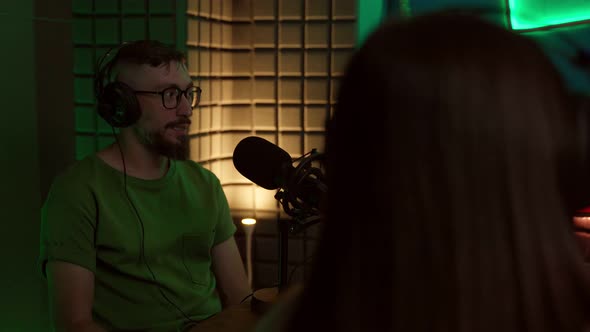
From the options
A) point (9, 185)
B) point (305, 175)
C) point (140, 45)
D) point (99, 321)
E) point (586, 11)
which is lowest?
point (99, 321)

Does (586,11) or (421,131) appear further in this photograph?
(586,11)

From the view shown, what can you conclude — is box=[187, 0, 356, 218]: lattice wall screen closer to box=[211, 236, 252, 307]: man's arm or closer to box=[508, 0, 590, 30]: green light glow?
box=[508, 0, 590, 30]: green light glow

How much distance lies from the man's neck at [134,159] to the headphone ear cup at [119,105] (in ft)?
0.22

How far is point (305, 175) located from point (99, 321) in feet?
2.77

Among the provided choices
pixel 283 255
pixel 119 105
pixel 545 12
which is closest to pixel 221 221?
pixel 119 105

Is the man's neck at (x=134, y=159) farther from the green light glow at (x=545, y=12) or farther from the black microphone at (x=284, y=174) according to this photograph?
the green light glow at (x=545, y=12)

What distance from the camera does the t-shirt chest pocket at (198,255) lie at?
1986 millimetres

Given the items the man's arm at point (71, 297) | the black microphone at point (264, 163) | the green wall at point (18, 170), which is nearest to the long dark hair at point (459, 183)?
the black microphone at point (264, 163)

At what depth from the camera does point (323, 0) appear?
3.22 meters

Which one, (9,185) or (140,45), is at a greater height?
(140,45)

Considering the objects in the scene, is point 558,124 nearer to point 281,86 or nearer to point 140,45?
point 140,45

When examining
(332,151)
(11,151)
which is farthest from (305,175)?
(11,151)

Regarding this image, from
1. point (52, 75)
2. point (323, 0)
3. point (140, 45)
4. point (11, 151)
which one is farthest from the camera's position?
point (323, 0)

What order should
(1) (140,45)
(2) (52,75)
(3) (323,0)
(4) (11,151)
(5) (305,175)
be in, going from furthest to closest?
(3) (323,0) → (2) (52,75) → (4) (11,151) → (1) (140,45) → (5) (305,175)
